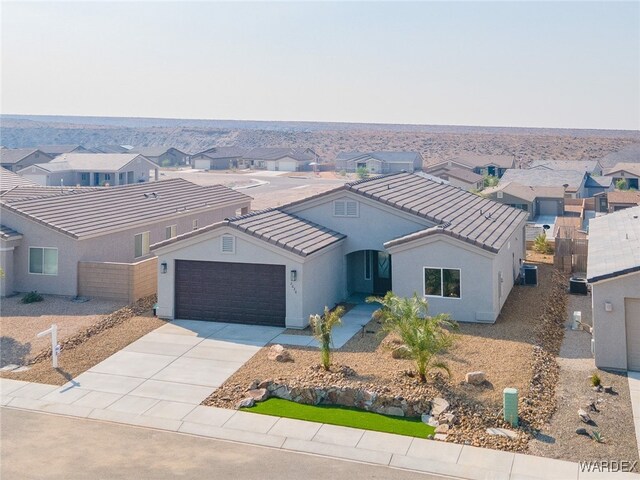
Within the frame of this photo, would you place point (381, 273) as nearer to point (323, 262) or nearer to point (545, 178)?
point (323, 262)

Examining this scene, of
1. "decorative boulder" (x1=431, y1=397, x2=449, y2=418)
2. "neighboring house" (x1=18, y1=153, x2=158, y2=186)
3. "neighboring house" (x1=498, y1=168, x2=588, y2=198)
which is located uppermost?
"neighboring house" (x1=18, y1=153, x2=158, y2=186)

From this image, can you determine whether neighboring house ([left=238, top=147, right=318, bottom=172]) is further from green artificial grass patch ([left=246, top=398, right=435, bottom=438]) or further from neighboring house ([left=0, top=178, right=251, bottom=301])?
green artificial grass patch ([left=246, top=398, right=435, bottom=438])

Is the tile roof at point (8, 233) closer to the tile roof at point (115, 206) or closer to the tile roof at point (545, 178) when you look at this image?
the tile roof at point (115, 206)

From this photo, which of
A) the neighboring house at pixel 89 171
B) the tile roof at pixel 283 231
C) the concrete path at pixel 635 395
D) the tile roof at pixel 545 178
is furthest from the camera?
the neighboring house at pixel 89 171

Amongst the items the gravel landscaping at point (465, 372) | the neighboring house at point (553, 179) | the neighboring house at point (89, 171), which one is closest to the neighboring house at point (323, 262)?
the gravel landscaping at point (465, 372)

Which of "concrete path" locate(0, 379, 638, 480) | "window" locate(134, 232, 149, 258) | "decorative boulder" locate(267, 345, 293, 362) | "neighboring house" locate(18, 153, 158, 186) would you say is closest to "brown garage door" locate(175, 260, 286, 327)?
"decorative boulder" locate(267, 345, 293, 362)

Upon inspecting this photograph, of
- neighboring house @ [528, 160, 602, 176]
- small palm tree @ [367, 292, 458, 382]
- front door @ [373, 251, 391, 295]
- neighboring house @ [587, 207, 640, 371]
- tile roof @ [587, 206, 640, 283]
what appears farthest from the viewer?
neighboring house @ [528, 160, 602, 176]

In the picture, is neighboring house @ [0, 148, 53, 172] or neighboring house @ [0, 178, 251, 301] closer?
neighboring house @ [0, 178, 251, 301]

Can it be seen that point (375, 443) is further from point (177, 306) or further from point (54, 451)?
point (177, 306)
